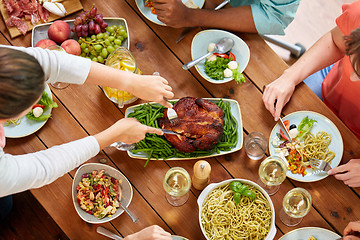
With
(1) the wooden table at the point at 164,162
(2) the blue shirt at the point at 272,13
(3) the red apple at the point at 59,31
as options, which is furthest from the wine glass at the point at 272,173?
(3) the red apple at the point at 59,31

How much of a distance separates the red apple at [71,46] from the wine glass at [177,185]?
0.83 m

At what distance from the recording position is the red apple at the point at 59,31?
1.99m

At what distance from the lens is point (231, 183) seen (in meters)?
1.81

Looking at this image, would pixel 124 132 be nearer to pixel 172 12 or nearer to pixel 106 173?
pixel 106 173

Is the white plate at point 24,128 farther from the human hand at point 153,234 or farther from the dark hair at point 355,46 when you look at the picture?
the dark hair at point 355,46

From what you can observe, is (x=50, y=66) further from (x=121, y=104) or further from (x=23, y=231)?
(x=23, y=231)

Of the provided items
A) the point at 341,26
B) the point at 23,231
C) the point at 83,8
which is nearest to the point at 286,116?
the point at 341,26

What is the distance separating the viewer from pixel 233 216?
182 cm

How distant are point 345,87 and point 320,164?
21.8 inches

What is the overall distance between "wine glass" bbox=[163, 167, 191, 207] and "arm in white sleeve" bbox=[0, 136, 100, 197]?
404mm

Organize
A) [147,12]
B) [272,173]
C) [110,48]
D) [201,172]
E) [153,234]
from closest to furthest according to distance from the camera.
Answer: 1. [153,234]
2. [201,172]
3. [272,173]
4. [110,48]
5. [147,12]

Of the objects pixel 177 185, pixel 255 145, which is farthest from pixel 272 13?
pixel 177 185

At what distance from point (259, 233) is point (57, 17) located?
5.29 feet

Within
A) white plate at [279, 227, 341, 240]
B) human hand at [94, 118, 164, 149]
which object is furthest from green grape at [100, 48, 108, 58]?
white plate at [279, 227, 341, 240]
